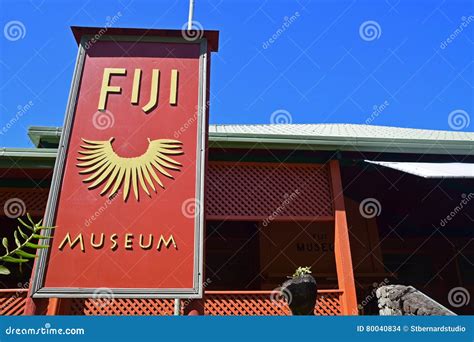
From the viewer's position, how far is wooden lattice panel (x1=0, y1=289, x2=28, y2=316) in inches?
234

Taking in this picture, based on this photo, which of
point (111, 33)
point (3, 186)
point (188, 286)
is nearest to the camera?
point (188, 286)

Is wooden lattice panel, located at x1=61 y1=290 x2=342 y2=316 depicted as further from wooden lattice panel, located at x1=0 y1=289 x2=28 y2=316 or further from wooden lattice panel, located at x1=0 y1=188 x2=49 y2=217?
wooden lattice panel, located at x1=0 y1=188 x2=49 y2=217

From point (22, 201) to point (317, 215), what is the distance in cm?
573

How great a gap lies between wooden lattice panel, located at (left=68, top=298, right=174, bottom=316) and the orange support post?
2.95 metres

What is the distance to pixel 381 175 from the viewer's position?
27.7 feet

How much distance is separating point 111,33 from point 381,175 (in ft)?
20.0

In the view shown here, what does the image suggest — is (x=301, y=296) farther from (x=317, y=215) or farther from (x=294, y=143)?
(x=294, y=143)

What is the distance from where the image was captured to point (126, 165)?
4.98 meters

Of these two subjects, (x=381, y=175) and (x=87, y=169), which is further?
(x=381, y=175)

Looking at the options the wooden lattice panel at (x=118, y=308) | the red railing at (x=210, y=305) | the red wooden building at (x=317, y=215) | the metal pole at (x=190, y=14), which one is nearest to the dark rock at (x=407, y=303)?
the red wooden building at (x=317, y=215)

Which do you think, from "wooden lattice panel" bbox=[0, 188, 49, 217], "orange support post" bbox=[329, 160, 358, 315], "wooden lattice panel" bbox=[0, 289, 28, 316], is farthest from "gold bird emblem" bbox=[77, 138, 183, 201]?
"orange support post" bbox=[329, 160, 358, 315]

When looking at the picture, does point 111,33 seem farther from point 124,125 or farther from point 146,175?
point 146,175

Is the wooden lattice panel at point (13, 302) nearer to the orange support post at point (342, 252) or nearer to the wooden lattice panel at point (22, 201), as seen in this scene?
the wooden lattice panel at point (22, 201)

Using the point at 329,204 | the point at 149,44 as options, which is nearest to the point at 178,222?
the point at 149,44
